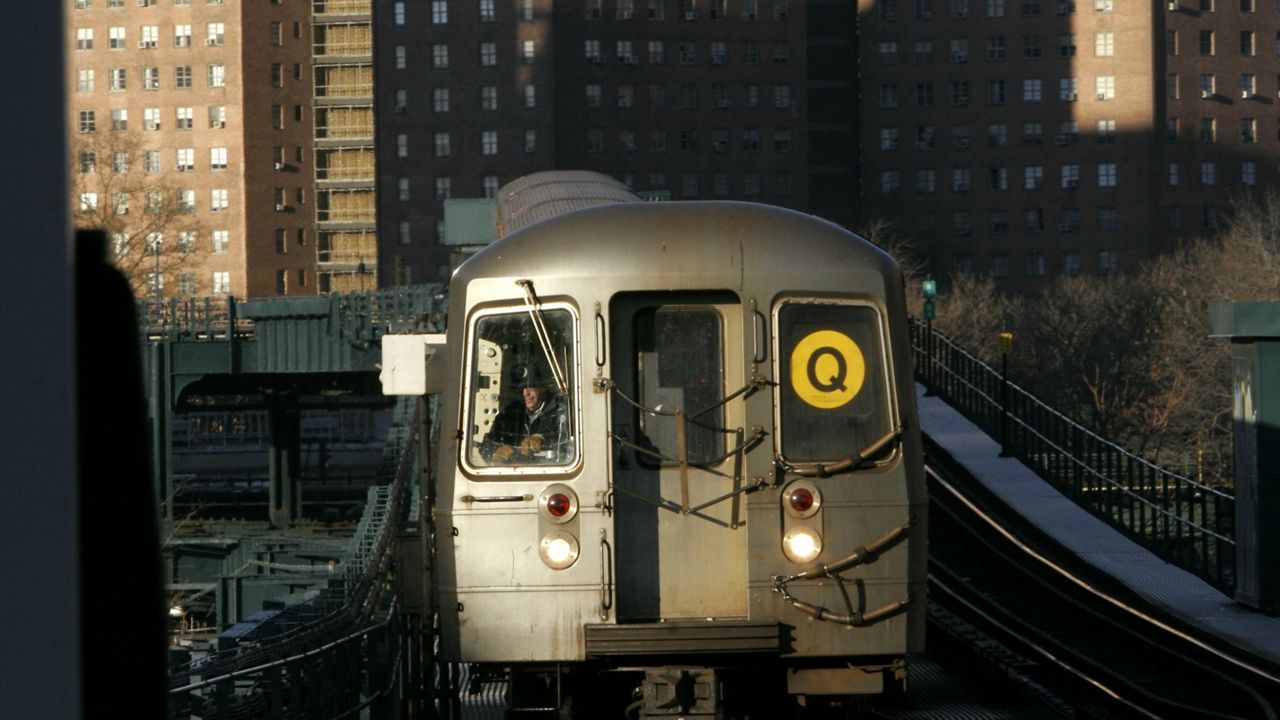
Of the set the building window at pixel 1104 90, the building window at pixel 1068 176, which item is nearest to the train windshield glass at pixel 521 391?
the building window at pixel 1068 176

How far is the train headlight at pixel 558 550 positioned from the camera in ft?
32.6

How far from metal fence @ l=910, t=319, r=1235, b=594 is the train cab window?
11.4 meters

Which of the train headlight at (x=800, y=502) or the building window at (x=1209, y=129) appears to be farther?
the building window at (x=1209, y=129)

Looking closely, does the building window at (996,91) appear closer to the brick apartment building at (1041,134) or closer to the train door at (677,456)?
the brick apartment building at (1041,134)

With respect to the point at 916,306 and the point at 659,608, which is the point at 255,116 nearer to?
the point at 916,306

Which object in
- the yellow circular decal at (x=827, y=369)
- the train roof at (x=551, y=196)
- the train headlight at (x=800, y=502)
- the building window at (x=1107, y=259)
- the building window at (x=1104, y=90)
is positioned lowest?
the train headlight at (x=800, y=502)

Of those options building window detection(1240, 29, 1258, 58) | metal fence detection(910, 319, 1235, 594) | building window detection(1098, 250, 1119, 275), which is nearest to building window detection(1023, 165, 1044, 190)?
building window detection(1098, 250, 1119, 275)

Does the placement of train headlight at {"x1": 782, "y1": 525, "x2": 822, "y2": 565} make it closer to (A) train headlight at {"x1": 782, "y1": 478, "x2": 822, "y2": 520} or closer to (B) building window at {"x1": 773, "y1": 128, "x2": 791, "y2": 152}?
(A) train headlight at {"x1": 782, "y1": 478, "x2": 822, "y2": 520}

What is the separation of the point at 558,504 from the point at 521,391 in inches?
27.7

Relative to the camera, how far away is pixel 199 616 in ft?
177

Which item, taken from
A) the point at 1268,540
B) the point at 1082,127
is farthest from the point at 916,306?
the point at 1268,540

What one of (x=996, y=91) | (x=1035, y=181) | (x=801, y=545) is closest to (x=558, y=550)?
(x=801, y=545)

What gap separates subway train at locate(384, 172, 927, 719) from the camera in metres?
9.94

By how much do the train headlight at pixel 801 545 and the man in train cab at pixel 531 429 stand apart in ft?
4.36
